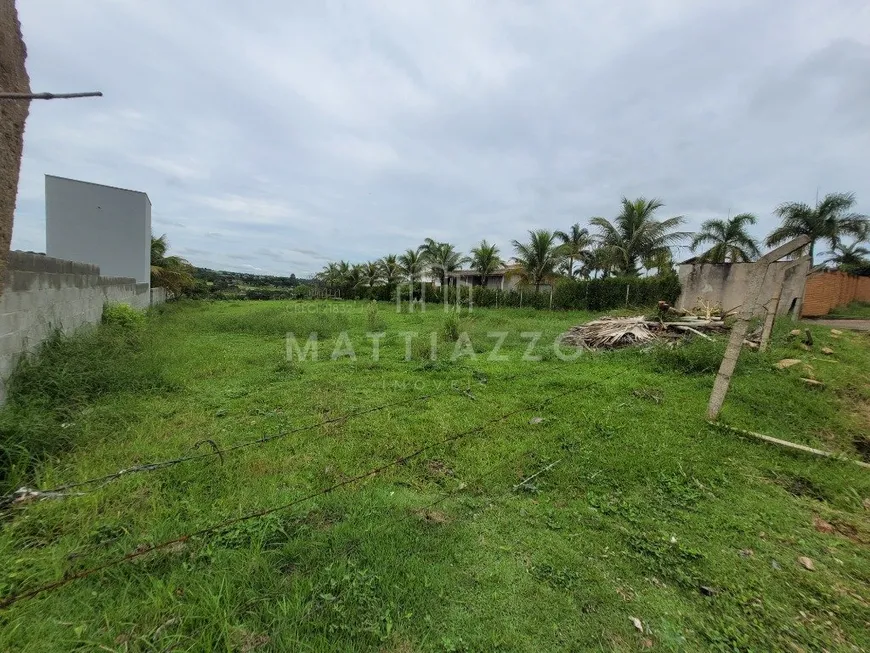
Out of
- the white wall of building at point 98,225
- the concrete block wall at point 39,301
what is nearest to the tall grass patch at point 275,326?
the concrete block wall at point 39,301

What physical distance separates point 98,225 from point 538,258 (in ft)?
62.9

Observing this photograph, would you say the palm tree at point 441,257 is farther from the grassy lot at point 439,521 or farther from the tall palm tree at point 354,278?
the grassy lot at point 439,521

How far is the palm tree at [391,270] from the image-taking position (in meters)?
28.3

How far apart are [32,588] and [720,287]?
16171 millimetres

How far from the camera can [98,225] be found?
13.1 meters

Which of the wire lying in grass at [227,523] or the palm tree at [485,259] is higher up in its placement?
the palm tree at [485,259]

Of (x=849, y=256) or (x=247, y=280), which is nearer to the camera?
(x=849, y=256)

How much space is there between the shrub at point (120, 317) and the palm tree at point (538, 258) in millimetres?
16764

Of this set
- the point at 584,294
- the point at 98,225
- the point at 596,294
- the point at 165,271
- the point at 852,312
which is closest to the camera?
the point at 98,225

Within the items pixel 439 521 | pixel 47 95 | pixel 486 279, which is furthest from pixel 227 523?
pixel 486 279

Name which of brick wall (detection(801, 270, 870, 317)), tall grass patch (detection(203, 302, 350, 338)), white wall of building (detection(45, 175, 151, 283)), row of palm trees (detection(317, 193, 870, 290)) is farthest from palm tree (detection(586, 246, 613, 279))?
white wall of building (detection(45, 175, 151, 283))

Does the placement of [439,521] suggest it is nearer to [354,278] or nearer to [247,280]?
[354,278]

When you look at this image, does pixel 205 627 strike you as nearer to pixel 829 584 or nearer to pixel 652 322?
pixel 829 584

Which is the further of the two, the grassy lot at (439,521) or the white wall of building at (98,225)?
the white wall of building at (98,225)
